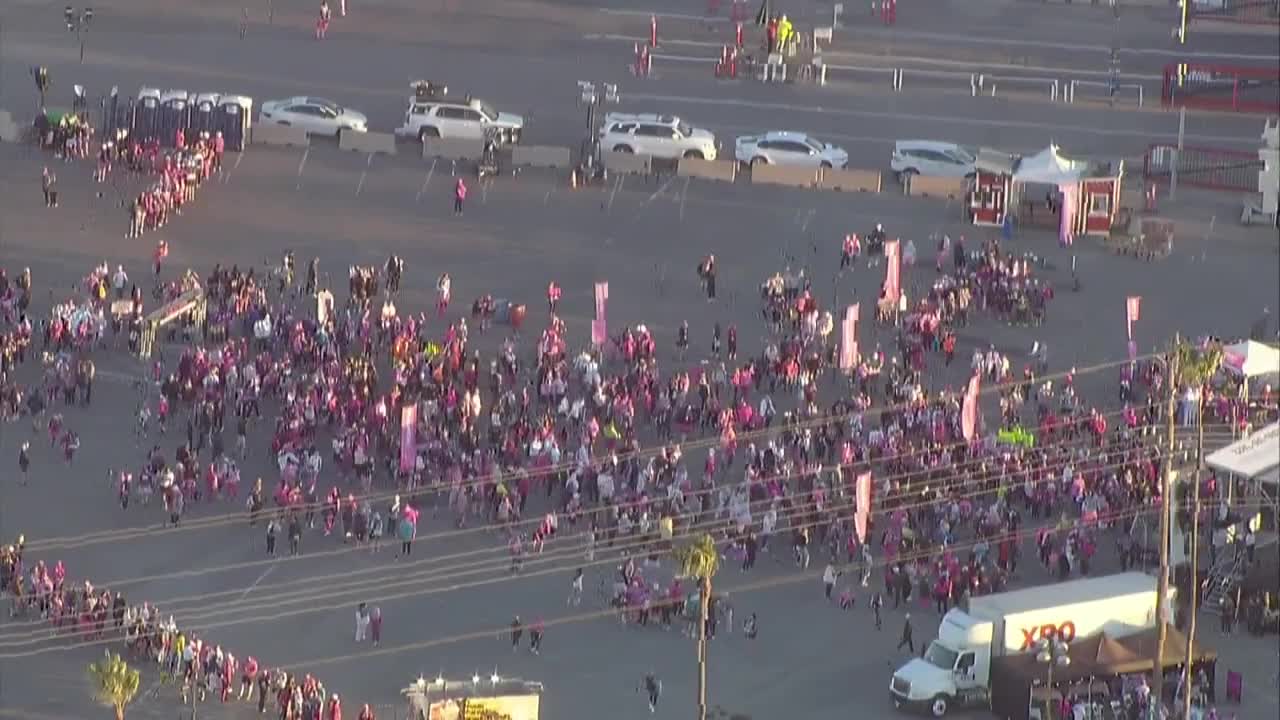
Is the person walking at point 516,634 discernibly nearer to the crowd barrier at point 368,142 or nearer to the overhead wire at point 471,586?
the overhead wire at point 471,586

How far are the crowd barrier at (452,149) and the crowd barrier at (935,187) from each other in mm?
9928

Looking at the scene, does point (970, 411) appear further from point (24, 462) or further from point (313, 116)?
point (313, 116)

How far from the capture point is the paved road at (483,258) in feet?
241

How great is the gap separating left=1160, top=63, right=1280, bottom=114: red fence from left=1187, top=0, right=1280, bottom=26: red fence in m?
1.23

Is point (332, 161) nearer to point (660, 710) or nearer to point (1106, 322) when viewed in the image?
point (1106, 322)

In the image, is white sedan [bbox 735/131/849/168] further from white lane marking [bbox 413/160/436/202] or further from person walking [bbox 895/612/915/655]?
person walking [bbox 895/612/915/655]

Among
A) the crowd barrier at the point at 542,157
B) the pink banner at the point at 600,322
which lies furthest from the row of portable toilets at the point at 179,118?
the pink banner at the point at 600,322

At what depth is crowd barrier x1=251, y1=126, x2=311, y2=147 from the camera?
94375 mm

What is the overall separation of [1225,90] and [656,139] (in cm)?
1308

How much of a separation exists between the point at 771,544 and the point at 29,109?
2704 cm

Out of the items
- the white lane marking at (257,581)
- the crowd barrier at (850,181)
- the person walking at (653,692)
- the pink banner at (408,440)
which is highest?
the crowd barrier at (850,181)

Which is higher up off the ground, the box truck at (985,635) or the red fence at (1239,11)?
the red fence at (1239,11)

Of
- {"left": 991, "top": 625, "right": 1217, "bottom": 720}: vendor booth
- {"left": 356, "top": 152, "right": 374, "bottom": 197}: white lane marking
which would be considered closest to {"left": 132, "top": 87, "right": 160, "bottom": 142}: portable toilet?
{"left": 356, "top": 152, "right": 374, "bottom": 197}: white lane marking

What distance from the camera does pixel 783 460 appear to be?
78562 millimetres
